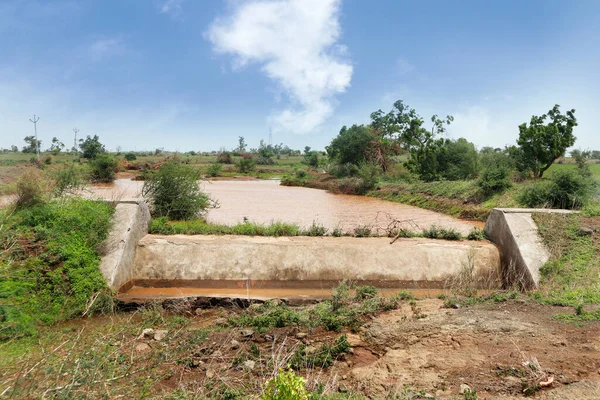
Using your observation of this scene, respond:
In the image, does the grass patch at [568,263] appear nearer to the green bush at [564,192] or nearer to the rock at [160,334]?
the green bush at [564,192]

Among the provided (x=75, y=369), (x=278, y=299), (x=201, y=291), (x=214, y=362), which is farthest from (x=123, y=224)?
(x=75, y=369)

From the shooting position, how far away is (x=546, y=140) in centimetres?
2530

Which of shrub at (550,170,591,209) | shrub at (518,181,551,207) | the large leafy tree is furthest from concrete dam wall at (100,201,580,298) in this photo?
the large leafy tree

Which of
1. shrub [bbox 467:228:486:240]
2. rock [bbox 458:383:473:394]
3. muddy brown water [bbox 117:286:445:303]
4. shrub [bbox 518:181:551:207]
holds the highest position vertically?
shrub [bbox 518:181:551:207]

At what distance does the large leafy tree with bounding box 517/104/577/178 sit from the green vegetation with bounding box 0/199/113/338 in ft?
82.7

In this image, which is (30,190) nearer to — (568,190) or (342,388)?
(342,388)

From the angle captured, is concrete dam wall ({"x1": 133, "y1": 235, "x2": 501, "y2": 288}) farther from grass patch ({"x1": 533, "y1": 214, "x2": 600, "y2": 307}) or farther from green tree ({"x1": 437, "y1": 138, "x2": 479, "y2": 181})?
green tree ({"x1": 437, "y1": 138, "x2": 479, "y2": 181})

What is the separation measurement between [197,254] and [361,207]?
48.4 ft

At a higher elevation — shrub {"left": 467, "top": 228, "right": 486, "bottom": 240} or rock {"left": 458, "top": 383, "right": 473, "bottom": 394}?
shrub {"left": 467, "top": 228, "right": 486, "bottom": 240}

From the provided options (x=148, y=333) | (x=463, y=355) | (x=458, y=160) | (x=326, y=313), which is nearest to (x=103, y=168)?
(x=458, y=160)

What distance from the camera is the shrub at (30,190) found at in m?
8.48

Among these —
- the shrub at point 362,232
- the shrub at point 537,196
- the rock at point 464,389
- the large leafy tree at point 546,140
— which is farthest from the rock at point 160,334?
the large leafy tree at point 546,140

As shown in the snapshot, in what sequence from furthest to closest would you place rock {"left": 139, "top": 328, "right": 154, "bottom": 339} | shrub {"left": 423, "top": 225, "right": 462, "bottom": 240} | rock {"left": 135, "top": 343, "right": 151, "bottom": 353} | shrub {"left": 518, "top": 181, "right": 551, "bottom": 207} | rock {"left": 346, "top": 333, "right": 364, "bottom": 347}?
shrub {"left": 518, "top": 181, "right": 551, "bottom": 207} < shrub {"left": 423, "top": 225, "right": 462, "bottom": 240} < rock {"left": 139, "top": 328, "right": 154, "bottom": 339} < rock {"left": 346, "top": 333, "right": 364, "bottom": 347} < rock {"left": 135, "top": 343, "right": 151, "bottom": 353}

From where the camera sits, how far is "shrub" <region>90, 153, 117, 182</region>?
35.5m
